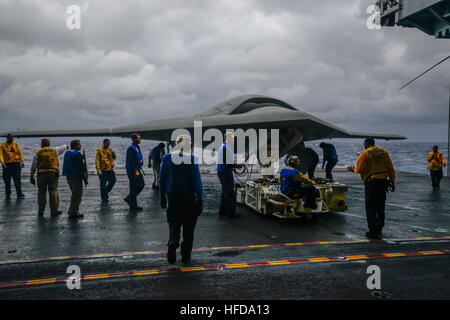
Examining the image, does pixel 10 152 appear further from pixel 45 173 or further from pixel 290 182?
pixel 290 182

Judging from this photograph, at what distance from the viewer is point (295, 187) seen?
7129mm

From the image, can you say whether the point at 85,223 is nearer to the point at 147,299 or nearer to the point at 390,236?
the point at 147,299

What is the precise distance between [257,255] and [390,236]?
119 inches

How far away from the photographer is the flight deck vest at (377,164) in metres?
6.26

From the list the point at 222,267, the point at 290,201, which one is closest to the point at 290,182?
the point at 290,201

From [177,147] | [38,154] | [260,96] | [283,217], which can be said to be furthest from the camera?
[260,96]

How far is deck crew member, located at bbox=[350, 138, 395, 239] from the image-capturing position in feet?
20.5

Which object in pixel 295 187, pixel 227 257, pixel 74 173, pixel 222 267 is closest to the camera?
pixel 222 267

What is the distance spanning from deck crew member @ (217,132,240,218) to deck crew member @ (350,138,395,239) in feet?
9.25

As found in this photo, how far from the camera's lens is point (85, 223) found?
23.6ft

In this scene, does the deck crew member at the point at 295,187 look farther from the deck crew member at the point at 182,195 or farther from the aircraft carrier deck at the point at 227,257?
the deck crew member at the point at 182,195

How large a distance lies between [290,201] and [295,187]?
1.15ft

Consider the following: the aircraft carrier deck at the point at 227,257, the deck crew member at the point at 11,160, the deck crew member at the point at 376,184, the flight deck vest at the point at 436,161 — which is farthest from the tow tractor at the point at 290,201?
the deck crew member at the point at 11,160
